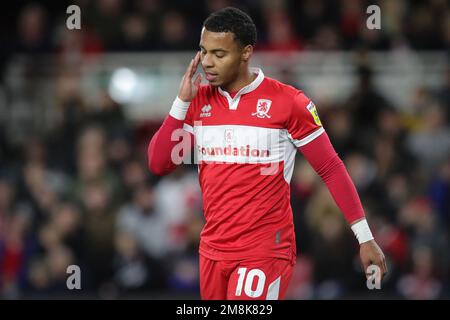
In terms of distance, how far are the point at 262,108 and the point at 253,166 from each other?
1.12 ft

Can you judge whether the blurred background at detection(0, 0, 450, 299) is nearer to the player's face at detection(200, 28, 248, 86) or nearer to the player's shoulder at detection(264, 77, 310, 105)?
the player's shoulder at detection(264, 77, 310, 105)

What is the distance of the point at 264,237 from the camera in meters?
5.41

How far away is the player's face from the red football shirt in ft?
0.57

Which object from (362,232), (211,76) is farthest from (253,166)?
(362,232)

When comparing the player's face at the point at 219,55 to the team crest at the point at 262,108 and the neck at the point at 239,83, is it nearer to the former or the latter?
the neck at the point at 239,83

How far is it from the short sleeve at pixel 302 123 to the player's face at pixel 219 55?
1.40 ft

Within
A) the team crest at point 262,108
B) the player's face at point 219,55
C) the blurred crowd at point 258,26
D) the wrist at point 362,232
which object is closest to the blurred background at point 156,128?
the blurred crowd at point 258,26

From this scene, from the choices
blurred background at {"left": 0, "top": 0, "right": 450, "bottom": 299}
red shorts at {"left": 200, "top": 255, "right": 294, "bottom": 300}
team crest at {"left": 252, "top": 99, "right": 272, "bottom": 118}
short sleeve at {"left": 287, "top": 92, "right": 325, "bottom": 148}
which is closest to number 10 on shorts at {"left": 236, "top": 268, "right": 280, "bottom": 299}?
red shorts at {"left": 200, "top": 255, "right": 294, "bottom": 300}

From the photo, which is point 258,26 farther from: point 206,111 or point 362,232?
point 362,232

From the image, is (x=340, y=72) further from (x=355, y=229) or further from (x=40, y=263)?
(x=355, y=229)

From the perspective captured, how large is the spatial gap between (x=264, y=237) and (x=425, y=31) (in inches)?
263

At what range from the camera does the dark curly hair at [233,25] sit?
5.38m
